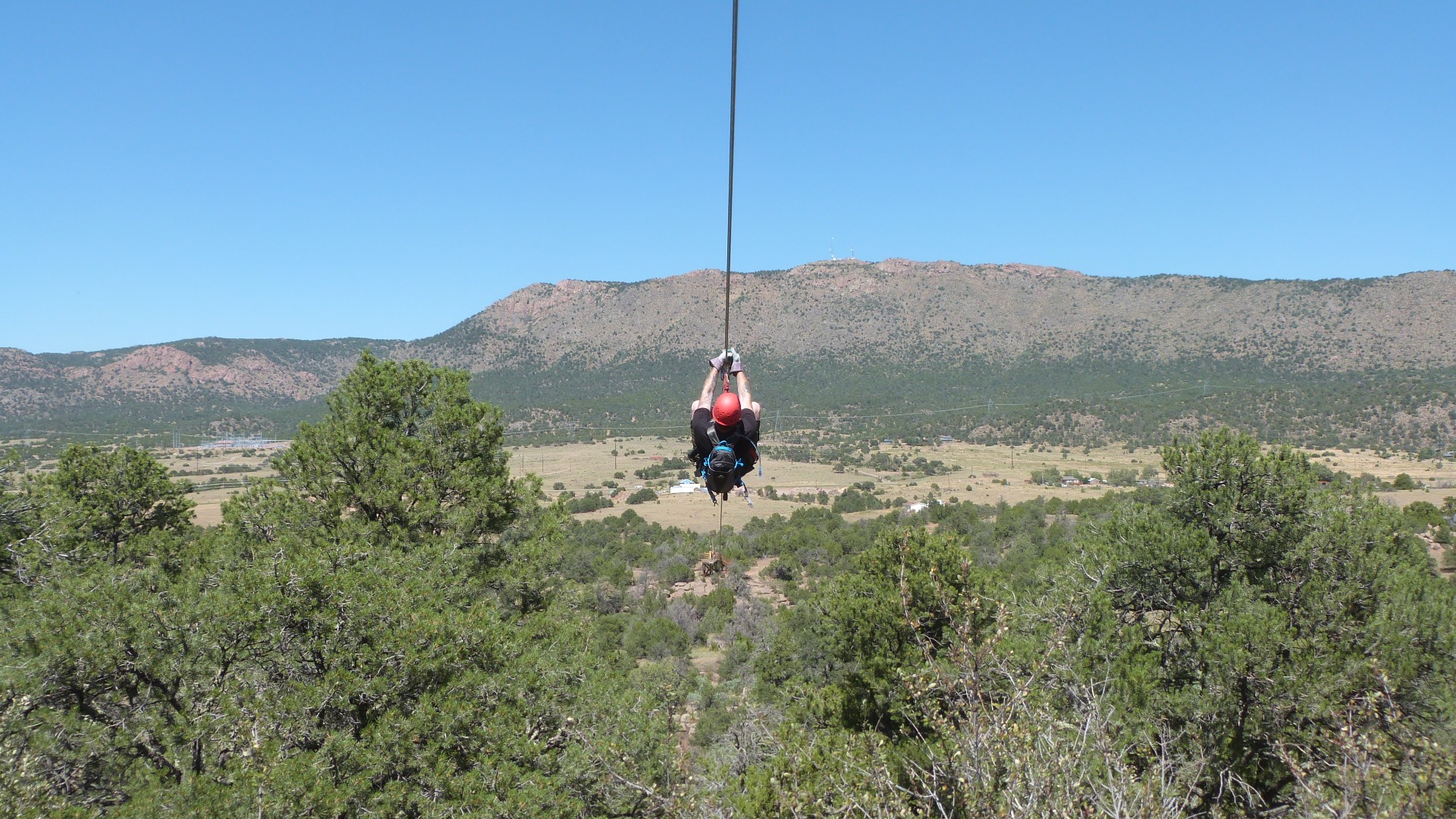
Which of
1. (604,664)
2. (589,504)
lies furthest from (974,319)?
(604,664)

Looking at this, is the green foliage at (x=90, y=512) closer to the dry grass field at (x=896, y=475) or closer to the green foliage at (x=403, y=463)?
the green foliage at (x=403, y=463)

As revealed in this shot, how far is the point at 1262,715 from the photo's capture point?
10805 millimetres

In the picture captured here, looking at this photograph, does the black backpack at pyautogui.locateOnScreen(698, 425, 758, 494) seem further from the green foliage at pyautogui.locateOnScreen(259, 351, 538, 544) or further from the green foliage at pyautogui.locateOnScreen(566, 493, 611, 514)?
the green foliage at pyautogui.locateOnScreen(566, 493, 611, 514)

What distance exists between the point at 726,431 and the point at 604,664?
25.8 ft

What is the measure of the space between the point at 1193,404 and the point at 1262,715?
77035mm

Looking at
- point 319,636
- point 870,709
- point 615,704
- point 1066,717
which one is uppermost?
point 319,636

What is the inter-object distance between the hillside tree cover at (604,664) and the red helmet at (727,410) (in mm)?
2489

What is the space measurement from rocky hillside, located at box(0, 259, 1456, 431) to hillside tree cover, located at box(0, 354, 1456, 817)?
7887cm

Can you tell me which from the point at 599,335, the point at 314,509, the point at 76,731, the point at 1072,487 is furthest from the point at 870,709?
the point at 599,335

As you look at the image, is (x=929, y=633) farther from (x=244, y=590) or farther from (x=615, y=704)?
(x=244, y=590)

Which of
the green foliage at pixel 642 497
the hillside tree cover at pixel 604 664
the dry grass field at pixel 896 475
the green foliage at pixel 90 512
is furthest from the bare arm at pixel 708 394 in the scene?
the green foliage at pixel 642 497

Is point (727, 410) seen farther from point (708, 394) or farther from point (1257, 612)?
point (1257, 612)

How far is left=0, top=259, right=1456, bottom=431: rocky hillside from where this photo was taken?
93.6 meters

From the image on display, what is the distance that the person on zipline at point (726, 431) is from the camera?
746 centimetres
